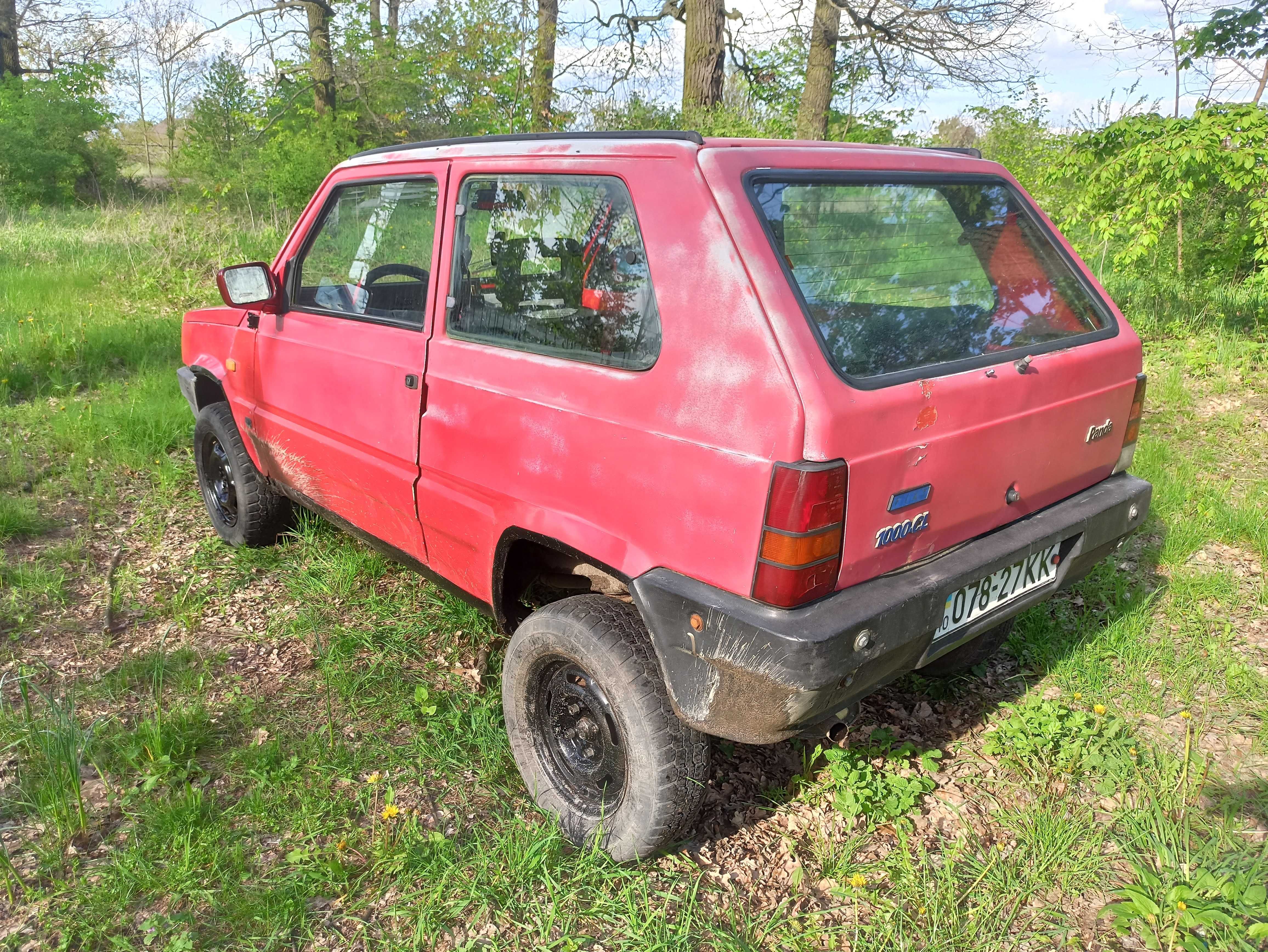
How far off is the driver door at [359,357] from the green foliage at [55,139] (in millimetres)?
19330

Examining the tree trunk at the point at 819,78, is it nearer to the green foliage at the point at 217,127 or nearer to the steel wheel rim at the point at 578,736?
the steel wheel rim at the point at 578,736

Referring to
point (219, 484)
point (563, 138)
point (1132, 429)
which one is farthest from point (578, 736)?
point (219, 484)

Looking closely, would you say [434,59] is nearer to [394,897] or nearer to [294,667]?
[294,667]

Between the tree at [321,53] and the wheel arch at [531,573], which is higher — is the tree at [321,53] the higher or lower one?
the higher one

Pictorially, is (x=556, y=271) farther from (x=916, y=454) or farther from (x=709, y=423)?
(x=916, y=454)

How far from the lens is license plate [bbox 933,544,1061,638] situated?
214 centimetres

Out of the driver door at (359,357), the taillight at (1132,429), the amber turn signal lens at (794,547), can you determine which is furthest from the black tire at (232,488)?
the taillight at (1132,429)

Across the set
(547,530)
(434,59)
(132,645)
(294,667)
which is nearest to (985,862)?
(547,530)

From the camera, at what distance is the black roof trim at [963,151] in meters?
2.80

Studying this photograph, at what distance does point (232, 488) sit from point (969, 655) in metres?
3.53

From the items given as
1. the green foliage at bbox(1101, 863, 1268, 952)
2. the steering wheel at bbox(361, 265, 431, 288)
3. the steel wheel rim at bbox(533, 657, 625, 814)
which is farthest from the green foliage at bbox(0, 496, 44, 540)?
the green foliage at bbox(1101, 863, 1268, 952)

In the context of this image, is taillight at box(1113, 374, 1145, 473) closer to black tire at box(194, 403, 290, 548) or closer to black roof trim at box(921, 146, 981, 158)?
black roof trim at box(921, 146, 981, 158)

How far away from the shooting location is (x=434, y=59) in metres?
12.2

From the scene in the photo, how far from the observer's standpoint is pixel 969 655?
10.4ft
